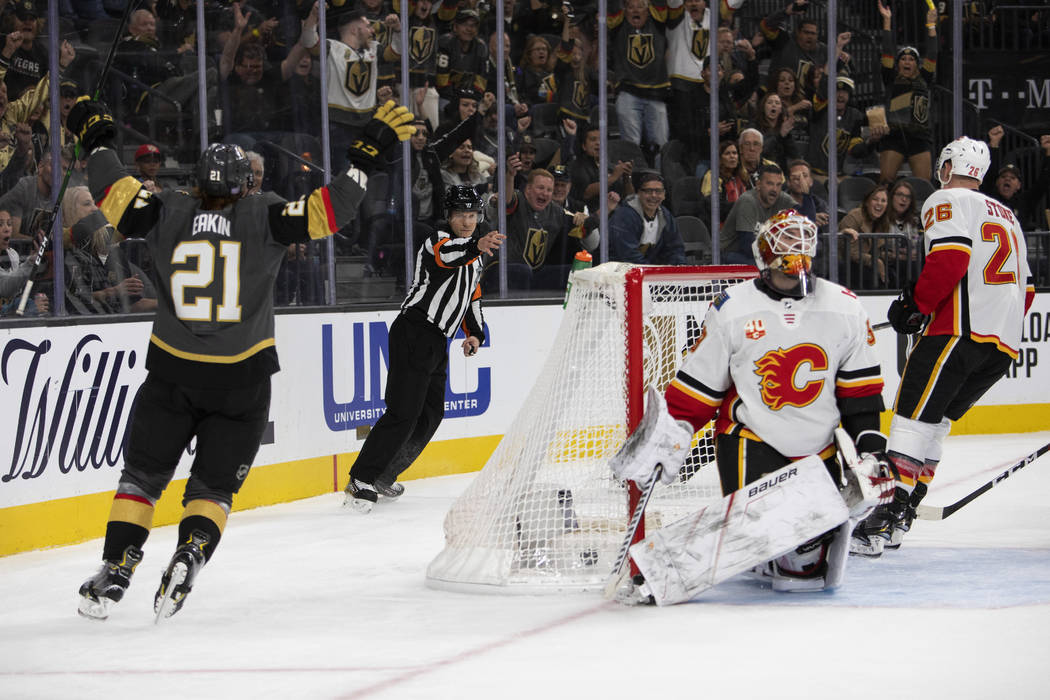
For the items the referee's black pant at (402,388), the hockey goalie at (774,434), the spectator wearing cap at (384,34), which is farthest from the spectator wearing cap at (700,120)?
the hockey goalie at (774,434)

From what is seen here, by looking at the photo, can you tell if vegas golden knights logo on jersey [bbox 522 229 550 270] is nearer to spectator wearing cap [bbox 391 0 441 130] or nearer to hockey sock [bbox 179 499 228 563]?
spectator wearing cap [bbox 391 0 441 130]

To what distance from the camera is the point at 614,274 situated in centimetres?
405

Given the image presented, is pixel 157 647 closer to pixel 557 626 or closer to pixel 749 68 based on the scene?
pixel 557 626

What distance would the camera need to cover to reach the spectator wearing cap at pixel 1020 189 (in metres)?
9.31

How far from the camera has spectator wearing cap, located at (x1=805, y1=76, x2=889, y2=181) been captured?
8.93 meters

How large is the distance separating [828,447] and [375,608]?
4.29 feet

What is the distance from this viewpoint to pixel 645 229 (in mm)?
8289

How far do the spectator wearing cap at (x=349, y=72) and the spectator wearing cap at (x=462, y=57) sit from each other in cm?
48

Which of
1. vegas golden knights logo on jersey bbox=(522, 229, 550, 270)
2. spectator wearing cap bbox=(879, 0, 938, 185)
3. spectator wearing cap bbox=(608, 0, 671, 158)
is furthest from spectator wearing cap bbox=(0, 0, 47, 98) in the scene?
spectator wearing cap bbox=(879, 0, 938, 185)

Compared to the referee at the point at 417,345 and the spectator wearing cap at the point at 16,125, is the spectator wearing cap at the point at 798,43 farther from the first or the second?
the spectator wearing cap at the point at 16,125

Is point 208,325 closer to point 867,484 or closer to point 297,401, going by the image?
point 867,484

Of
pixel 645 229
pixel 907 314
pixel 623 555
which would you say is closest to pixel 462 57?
pixel 645 229

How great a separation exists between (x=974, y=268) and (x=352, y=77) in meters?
3.56

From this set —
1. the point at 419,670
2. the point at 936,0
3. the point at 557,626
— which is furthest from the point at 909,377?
the point at 936,0
